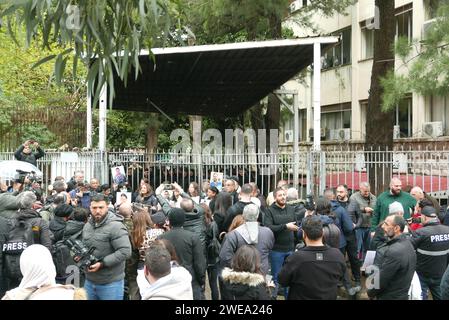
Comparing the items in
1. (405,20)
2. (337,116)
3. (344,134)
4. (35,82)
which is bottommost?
(344,134)

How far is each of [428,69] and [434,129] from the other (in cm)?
939

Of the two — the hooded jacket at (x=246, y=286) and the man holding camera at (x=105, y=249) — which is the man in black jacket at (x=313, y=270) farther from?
the man holding camera at (x=105, y=249)

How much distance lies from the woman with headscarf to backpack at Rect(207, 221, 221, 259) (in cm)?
416

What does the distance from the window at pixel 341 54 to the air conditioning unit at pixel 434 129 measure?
7884 millimetres

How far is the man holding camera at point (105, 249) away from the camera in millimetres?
6629

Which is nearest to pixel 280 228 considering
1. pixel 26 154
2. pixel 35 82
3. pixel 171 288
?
pixel 171 288

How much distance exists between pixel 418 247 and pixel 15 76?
2576 centimetres

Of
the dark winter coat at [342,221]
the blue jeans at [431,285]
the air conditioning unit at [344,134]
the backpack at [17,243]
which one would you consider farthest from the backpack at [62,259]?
the air conditioning unit at [344,134]

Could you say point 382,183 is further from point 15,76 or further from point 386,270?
point 15,76

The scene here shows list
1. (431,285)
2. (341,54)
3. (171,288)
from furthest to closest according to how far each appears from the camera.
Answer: (341,54), (431,285), (171,288)

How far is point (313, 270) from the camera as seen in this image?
5.52 meters

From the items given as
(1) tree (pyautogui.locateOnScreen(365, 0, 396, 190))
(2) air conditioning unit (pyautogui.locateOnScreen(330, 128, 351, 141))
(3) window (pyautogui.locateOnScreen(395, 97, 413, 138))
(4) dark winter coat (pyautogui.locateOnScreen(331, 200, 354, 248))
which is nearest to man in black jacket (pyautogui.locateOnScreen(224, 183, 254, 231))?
(4) dark winter coat (pyautogui.locateOnScreen(331, 200, 354, 248))

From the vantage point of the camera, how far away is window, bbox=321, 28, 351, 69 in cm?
2802

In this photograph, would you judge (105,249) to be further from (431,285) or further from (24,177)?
(24,177)
